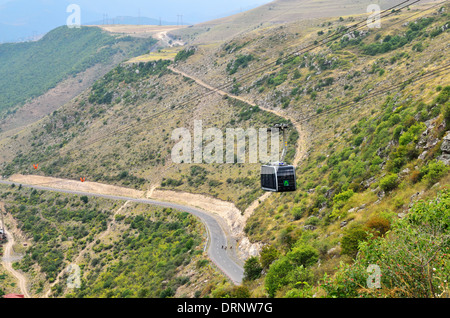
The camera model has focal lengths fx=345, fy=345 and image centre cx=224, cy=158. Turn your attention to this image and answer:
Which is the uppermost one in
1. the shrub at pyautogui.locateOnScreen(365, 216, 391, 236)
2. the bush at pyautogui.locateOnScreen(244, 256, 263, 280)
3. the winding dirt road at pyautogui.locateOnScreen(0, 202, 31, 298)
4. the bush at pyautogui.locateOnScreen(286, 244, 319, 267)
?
the shrub at pyautogui.locateOnScreen(365, 216, 391, 236)

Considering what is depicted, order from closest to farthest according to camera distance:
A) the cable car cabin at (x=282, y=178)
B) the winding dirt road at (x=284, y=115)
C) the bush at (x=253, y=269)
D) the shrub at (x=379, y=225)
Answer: the shrub at (x=379, y=225) → the cable car cabin at (x=282, y=178) → the bush at (x=253, y=269) → the winding dirt road at (x=284, y=115)

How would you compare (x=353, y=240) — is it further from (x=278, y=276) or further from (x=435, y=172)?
(x=435, y=172)

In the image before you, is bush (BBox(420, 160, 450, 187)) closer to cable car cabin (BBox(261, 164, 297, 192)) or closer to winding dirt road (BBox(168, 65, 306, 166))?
cable car cabin (BBox(261, 164, 297, 192))

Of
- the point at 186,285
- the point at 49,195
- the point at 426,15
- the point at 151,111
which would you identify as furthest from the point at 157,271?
the point at 426,15

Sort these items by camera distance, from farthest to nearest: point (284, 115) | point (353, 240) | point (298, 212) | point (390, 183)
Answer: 1. point (284, 115)
2. point (298, 212)
3. point (390, 183)
4. point (353, 240)

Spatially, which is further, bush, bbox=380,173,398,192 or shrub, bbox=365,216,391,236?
bush, bbox=380,173,398,192

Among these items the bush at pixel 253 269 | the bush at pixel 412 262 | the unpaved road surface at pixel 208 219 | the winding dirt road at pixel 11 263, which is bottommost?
the winding dirt road at pixel 11 263

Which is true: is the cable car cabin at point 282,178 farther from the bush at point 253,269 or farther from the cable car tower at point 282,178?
the bush at point 253,269

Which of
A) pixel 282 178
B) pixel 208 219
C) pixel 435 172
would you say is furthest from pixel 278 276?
pixel 208 219

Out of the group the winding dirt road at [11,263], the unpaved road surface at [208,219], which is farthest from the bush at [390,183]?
the winding dirt road at [11,263]

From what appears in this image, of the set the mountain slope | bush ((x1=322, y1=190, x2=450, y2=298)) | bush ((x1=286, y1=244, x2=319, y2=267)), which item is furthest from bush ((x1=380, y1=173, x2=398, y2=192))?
bush ((x1=322, y1=190, x2=450, y2=298))

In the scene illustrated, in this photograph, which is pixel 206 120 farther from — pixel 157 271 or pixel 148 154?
pixel 157 271

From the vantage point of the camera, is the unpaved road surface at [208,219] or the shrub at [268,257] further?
the unpaved road surface at [208,219]
